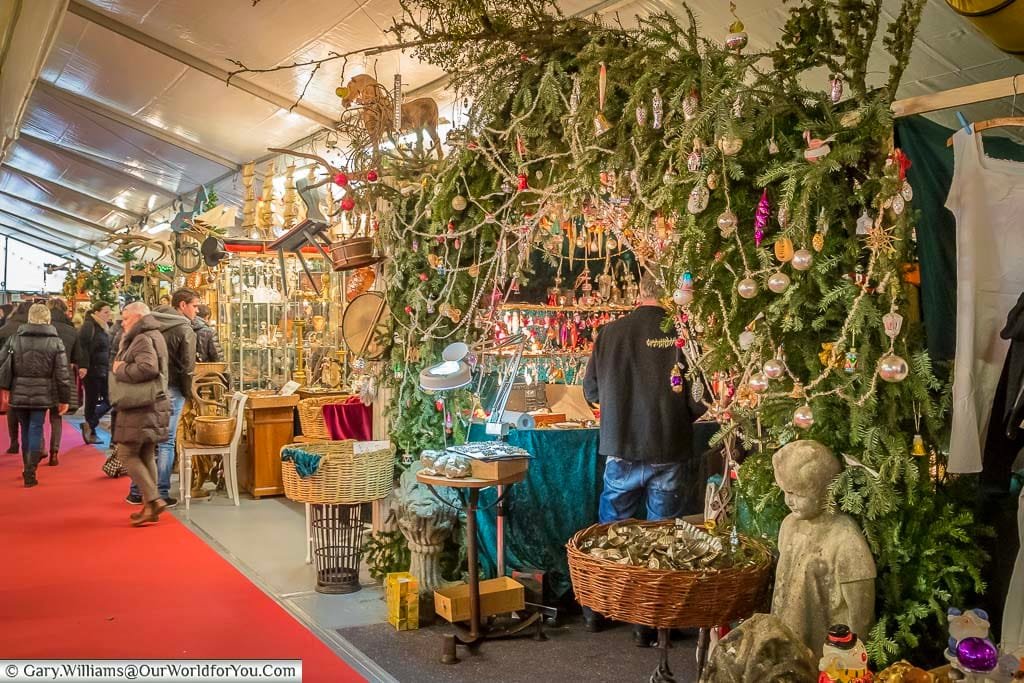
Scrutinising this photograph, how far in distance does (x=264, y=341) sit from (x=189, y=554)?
3437 millimetres

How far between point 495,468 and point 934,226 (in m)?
2.03

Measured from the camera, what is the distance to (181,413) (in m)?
7.54

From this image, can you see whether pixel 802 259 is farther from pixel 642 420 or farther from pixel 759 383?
pixel 642 420

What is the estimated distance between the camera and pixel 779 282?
276 centimetres

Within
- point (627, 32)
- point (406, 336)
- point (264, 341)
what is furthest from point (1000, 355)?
point (264, 341)

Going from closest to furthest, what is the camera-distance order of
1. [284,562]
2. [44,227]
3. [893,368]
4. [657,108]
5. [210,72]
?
1. [893,368]
2. [657,108]
3. [284,562]
4. [210,72]
5. [44,227]

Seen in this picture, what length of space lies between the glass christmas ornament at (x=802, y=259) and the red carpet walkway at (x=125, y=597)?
2.40 metres

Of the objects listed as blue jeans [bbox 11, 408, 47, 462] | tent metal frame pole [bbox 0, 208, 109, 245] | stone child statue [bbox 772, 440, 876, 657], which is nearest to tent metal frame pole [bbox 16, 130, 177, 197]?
blue jeans [bbox 11, 408, 47, 462]

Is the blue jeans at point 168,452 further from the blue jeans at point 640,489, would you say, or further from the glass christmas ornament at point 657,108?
the glass christmas ornament at point 657,108

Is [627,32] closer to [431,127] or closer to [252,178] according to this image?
[431,127]

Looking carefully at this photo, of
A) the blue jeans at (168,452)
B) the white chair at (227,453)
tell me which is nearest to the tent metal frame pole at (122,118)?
the blue jeans at (168,452)

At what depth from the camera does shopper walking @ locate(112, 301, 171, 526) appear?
21.1 ft

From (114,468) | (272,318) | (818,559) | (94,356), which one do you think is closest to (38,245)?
(94,356)

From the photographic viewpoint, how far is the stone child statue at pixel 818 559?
8.74 feet
